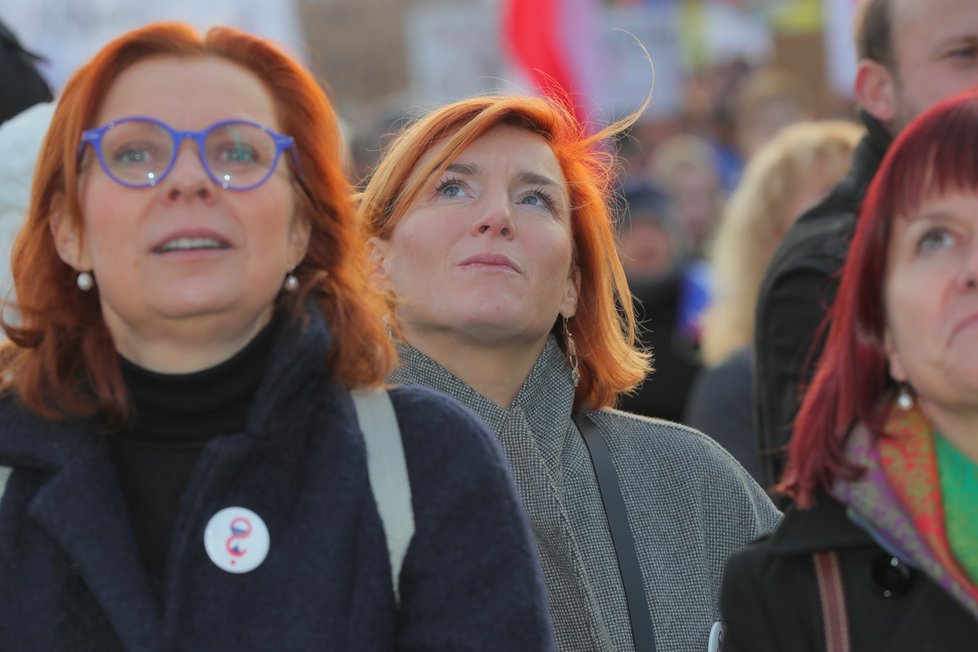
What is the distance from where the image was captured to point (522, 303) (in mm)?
3305

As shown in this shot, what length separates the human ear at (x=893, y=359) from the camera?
2.41 metres

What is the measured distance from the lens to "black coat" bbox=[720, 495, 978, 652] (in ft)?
7.57

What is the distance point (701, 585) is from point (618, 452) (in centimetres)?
33

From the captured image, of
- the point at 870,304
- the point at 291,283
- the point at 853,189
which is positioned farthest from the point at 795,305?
the point at 291,283

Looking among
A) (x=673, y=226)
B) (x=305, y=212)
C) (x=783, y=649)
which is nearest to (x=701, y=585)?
(x=783, y=649)

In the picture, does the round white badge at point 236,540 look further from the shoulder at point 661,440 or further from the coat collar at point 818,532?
the shoulder at point 661,440

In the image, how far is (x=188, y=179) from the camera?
2.48 meters

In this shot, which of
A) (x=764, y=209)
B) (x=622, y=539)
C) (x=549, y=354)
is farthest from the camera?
(x=764, y=209)

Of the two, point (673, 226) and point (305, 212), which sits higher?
point (305, 212)

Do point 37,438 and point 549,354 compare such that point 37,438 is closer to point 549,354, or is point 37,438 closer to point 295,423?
point 295,423

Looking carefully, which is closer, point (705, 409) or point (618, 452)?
point (618, 452)

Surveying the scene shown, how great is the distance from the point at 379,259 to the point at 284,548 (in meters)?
1.18

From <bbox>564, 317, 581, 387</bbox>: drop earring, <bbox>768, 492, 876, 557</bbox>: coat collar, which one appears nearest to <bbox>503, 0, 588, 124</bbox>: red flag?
<bbox>564, 317, 581, 387</bbox>: drop earring

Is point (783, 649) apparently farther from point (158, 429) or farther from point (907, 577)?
point (158, 429)
